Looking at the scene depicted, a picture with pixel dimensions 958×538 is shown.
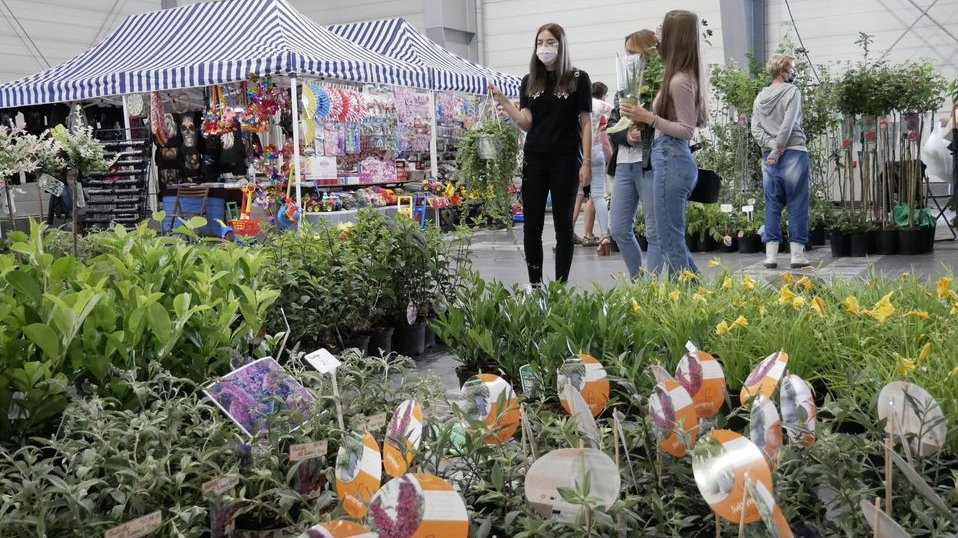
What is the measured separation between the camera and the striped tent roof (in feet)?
29.2

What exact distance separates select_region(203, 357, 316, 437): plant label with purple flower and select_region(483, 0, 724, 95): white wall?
14968 millimetres

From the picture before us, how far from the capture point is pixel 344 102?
10047mm

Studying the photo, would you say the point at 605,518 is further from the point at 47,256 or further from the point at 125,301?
the point at 47,256

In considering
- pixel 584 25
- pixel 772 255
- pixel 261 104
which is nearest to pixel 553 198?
pixel 772 255

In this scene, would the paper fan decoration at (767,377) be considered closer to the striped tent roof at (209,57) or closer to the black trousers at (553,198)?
the black trousers at (553,198)

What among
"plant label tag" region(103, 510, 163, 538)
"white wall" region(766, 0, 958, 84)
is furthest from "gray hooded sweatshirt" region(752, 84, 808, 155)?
"white wall" region(766, 0, 958, 84)

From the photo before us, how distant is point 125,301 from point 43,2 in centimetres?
1617

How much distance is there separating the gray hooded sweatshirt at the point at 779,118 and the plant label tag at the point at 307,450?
5.59 meters

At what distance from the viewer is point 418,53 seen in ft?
38.4

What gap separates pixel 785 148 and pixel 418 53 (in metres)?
6.17

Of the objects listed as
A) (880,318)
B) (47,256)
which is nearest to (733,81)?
(880,318)

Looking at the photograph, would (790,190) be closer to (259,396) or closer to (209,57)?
(259,396)

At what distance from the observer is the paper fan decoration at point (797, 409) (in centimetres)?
161

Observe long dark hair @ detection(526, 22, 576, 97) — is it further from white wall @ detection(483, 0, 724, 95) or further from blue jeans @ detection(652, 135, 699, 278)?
white wall @ detection(483, 0, 724, 95)
